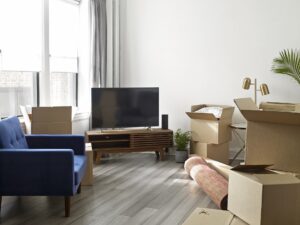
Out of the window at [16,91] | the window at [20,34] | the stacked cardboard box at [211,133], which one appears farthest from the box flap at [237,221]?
the window at [20,34]

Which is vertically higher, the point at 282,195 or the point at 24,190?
the point at 282,195

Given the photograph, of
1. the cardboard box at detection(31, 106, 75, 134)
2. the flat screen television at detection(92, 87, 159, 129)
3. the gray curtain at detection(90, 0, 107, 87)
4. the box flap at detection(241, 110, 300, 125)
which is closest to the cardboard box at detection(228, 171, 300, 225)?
the box flap at detection(241, 110, 300, 125)

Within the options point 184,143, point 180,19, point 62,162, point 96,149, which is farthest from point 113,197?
point 180,19

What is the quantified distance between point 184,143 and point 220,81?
1.18m

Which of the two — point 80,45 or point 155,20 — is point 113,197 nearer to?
point 80,45

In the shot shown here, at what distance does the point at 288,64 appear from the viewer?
5.24 metres

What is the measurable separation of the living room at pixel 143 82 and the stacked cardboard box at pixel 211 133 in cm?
2

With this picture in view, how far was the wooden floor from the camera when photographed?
3324mm

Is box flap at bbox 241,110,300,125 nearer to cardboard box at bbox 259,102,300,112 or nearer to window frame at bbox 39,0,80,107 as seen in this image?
cardboard box at bbox 259,102,300,112

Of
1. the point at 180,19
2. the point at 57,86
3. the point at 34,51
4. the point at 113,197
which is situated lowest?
the point at 113,197

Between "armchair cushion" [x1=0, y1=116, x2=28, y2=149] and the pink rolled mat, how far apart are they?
199 centimetres

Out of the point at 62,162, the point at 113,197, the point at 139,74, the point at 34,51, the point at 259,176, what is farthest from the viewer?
the point at 139,74

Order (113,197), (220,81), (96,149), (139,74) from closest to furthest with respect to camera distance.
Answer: (113,197)
(96,149)
(220,81)
(139,74)

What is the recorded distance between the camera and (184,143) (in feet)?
18.4
